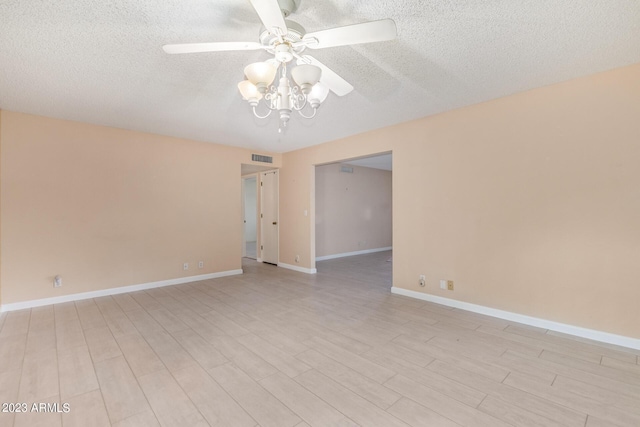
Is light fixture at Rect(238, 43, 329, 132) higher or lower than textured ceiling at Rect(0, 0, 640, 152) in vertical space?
lower

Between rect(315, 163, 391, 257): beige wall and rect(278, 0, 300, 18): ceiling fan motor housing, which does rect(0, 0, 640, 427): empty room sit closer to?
rect(278, 0, 300, 18): ceiling fan motor housing

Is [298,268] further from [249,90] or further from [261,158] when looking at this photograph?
[249,90]

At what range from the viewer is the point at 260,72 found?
5.59 ft

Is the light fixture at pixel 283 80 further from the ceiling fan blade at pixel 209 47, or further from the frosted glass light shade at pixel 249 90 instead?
the ceiling fan blade at pixel 209 47

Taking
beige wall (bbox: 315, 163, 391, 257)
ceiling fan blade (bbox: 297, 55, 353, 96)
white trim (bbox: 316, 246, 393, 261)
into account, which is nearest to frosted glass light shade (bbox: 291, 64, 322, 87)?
ceiling fan blade (bbox: 297, 55, 353, 96)

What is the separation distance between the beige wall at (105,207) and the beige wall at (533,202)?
3449 millimetres

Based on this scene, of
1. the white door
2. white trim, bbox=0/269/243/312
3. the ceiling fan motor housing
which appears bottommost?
white trim, bbox=0/269/243/312

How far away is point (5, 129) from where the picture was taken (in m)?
3.50

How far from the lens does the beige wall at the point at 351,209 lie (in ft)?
23.8

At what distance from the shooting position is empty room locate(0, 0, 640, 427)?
70.7 inches

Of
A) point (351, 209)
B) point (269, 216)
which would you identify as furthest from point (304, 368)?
point (351, 209)

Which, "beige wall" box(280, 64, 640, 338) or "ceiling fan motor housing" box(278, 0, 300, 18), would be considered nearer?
"ceiling fan motor housing" box(278, 0, 300, 18)

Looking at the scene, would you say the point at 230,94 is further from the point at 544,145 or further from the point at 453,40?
the point at 544,145

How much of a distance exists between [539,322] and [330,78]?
3.27 metres
